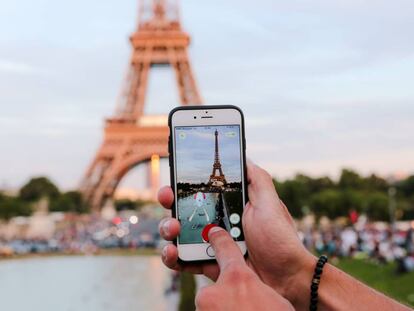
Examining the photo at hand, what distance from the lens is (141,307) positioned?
1263cm

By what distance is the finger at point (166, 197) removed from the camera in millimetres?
2170

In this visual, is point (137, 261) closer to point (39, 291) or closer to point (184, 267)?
point (39, 291)

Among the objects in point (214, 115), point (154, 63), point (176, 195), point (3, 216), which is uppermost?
point (154, 63)

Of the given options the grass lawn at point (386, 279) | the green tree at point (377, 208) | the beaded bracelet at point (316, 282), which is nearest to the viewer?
the beaded bracelet at point (316, 282)

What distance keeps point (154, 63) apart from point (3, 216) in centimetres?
1429

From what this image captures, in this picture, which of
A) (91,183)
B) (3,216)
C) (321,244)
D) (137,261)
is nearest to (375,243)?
(321,244)

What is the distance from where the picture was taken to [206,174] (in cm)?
224

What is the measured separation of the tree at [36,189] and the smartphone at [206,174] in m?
64.9

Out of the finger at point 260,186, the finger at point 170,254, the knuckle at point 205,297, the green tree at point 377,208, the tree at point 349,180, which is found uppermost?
the finger at point 260,186

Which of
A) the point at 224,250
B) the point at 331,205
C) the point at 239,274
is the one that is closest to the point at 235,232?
the point at 224,250

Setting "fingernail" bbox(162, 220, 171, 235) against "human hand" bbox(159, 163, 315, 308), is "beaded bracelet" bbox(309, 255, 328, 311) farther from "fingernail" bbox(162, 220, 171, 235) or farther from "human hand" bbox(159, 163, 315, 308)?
"fingernail" bbox(162, 220, 171, 235)

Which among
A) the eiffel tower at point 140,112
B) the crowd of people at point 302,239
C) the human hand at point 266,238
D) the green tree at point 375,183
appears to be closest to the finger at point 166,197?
the human hand at point 266,238

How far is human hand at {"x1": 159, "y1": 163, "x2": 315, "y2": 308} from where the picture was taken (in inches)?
82.4

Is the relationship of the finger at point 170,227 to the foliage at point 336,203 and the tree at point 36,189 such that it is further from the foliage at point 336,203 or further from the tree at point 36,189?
the tree at point 36,189
